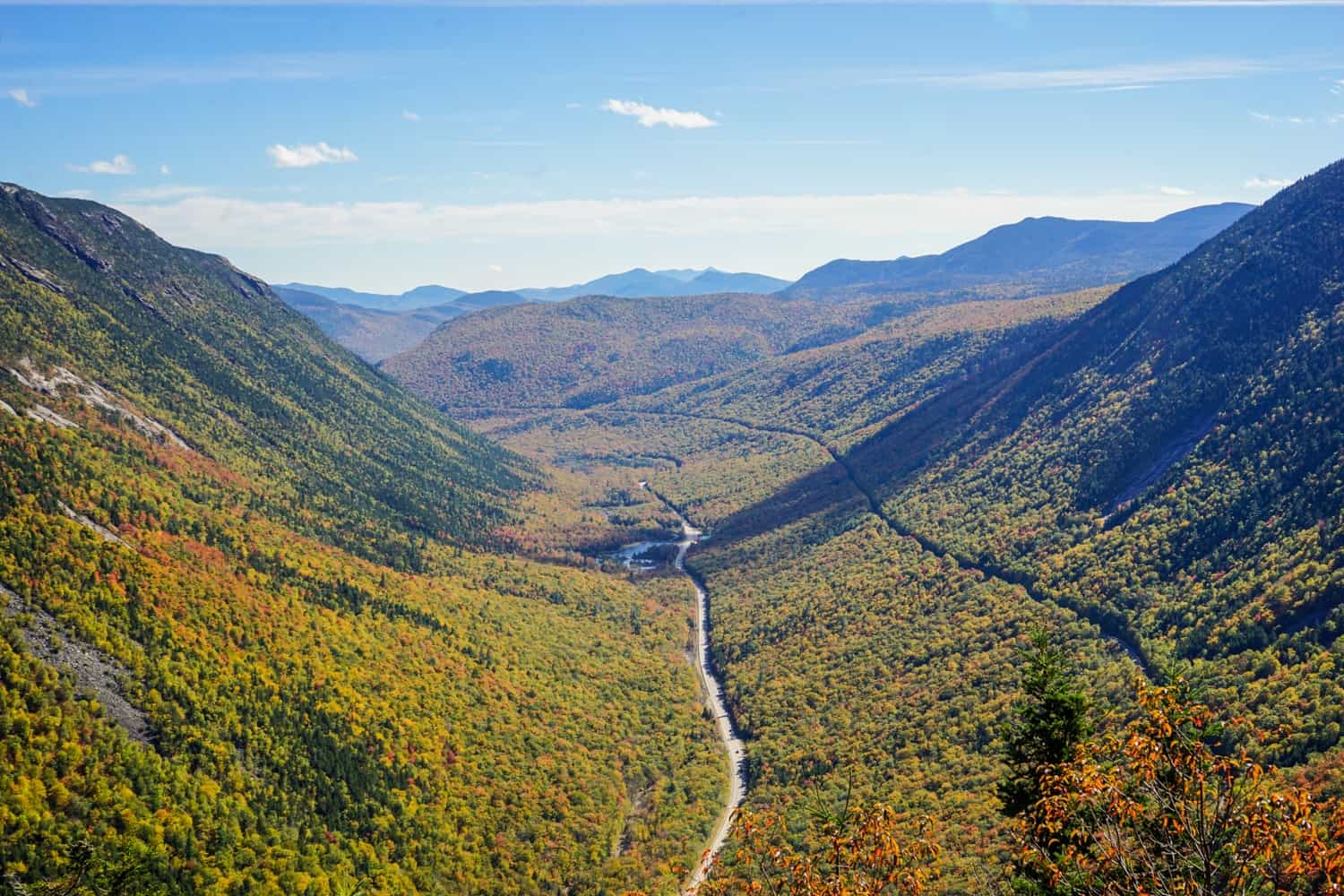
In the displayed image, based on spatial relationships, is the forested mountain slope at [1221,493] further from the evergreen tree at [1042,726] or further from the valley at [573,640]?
the evergreen tree at [1042,726]

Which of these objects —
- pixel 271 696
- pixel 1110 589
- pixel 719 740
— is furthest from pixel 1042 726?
pixel 1110 589

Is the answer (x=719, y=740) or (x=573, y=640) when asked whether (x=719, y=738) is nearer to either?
(x=719, y=740)

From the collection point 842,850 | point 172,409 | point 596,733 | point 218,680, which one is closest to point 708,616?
A: point 596,733

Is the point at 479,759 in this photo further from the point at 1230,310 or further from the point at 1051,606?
the point at 1230,310

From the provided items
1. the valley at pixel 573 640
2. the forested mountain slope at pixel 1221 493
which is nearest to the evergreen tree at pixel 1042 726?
the valley at pixel 573 640

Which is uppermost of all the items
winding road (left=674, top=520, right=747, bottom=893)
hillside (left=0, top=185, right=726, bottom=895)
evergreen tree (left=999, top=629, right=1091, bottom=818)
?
evergreen tree (left=999, top=629, right=1091, bottom=818)

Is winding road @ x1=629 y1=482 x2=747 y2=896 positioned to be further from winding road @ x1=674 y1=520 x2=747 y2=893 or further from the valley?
the valley

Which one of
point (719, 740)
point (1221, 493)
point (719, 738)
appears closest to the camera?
point (1221, 493)

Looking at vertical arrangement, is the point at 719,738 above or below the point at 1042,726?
below

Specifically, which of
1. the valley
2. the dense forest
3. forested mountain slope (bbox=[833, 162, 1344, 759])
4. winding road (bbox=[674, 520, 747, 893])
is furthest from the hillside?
forested mountain slope (bbox=[833, 162, 1344, 759])
